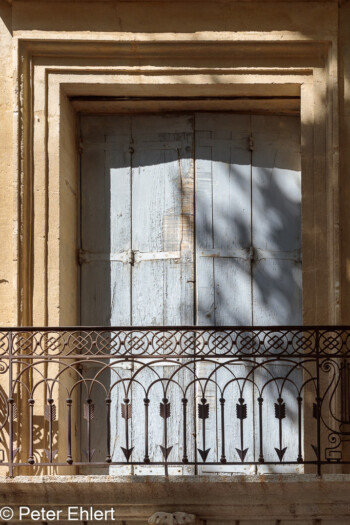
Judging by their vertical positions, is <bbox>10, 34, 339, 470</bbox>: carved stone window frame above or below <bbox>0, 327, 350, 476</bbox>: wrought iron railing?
above

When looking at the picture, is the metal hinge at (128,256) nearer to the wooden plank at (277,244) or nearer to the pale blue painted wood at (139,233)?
the pale blue painted wood at (139,233)

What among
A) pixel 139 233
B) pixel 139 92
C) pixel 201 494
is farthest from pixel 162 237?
pixel 201 494

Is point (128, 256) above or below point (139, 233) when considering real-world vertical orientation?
below

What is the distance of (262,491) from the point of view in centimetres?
810

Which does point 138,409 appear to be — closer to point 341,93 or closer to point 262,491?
point 262,491

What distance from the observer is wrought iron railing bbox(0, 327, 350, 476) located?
327 inches

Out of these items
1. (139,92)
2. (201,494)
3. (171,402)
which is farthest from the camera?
(139,92)

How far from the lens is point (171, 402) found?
9047 millimetres

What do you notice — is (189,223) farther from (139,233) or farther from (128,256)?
(128,256)

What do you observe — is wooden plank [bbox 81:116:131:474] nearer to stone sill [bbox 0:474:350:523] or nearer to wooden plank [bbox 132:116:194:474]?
wooden plank [bbox 132:116:194:474]

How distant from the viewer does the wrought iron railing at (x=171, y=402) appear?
327 inches

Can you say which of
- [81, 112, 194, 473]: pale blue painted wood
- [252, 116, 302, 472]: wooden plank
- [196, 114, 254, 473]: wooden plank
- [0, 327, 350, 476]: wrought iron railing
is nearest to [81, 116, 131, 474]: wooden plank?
[81, 112, 194, 473]: pale blue painted wood

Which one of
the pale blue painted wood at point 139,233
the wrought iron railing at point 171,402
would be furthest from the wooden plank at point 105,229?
the wrought iron railing at point 171,402

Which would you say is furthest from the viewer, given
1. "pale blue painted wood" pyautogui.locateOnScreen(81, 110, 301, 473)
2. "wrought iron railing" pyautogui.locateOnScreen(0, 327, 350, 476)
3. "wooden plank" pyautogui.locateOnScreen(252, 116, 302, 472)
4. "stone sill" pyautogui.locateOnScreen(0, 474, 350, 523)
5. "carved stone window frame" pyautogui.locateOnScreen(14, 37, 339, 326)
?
"pale blue painted wood" pyautogui.locateOnScreen(81, 110, 301, 473)
